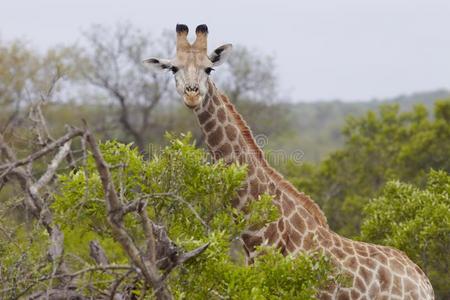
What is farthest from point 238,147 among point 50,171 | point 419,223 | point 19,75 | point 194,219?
point 19,75

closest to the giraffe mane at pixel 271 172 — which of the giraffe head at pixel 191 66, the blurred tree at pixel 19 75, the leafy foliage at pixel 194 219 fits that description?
the giraffe head at pixel 191 66

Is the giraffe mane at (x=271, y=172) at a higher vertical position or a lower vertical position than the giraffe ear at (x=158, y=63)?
lower

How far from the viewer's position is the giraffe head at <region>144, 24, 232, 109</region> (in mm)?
8078

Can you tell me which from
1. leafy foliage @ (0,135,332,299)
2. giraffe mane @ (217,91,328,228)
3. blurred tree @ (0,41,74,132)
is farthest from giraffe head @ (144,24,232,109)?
blurred tree @ (0,41,74,132)

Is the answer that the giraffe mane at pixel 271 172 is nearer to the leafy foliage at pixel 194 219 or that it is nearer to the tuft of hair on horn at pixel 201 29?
the tuft of hair on horn at pixel 201 29

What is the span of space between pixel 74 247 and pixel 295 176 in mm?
5750

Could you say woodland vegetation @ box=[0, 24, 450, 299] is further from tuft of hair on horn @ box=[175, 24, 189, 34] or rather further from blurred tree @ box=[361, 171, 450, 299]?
tuft of hair on horn @ box=[175, 24, 189, 34]

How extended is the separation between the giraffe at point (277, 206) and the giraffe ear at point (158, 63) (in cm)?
2

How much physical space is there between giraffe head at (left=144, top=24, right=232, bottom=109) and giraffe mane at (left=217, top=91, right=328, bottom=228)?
1.34 ft

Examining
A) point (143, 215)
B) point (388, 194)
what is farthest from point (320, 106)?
point (143, 215)

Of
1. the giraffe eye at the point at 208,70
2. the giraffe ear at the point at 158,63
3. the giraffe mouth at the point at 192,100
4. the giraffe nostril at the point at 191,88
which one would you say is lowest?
the giraffe mouth at the point at 192,100

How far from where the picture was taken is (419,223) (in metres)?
9.54

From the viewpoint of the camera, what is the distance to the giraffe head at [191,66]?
8.08 meters

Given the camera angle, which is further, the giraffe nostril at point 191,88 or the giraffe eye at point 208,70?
the giraffe eye at point 208,70
